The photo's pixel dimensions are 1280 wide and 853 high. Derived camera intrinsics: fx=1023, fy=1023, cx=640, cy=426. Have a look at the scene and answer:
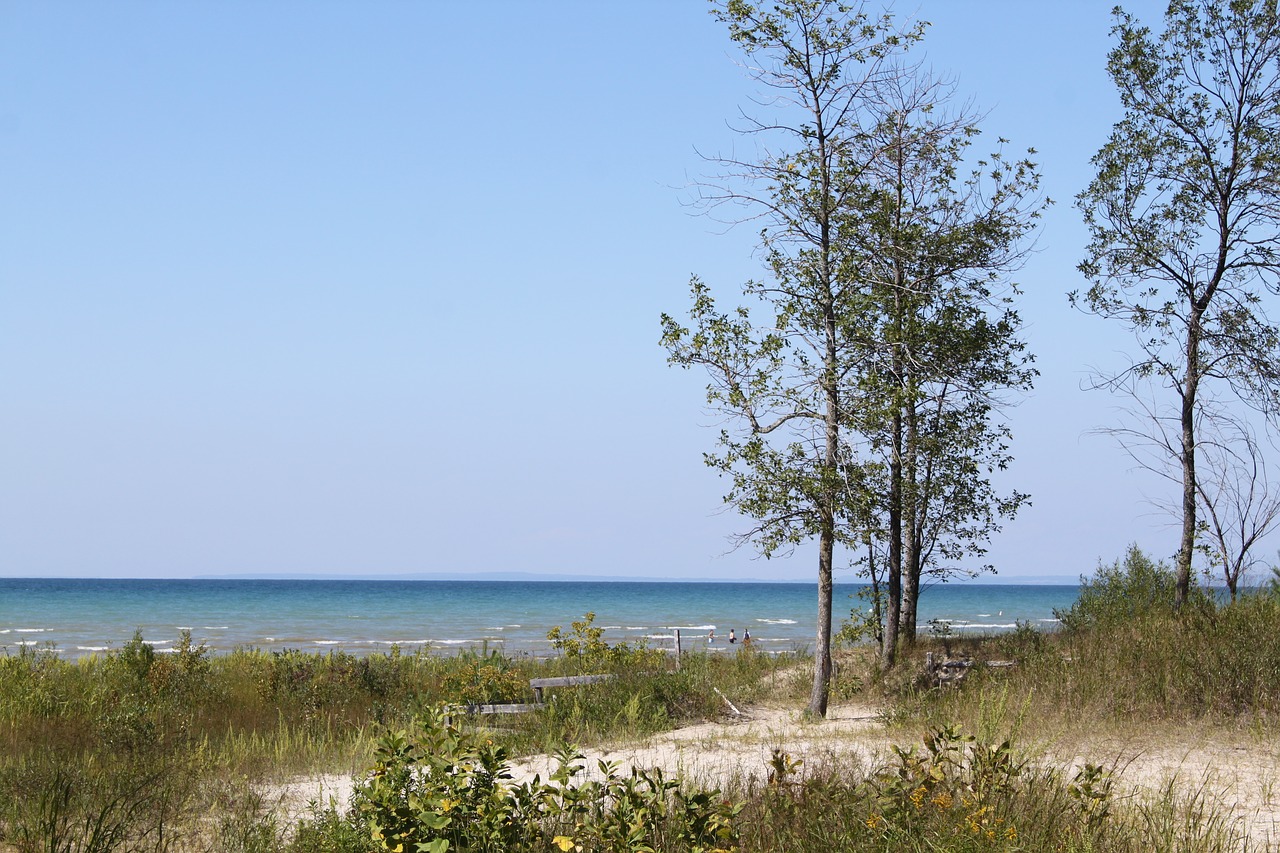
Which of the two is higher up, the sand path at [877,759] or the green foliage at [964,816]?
the green foliage at [964,816]

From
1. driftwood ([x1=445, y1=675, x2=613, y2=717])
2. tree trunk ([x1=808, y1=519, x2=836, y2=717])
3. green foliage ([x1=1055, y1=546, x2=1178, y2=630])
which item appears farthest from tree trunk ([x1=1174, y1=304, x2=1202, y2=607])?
driftwood ([x1=445, y1=675, x2=613, y2=717])

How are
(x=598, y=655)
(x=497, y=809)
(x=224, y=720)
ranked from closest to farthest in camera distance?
(x=497, y=809) < (x=224, y=720) < (x=598, y=655)

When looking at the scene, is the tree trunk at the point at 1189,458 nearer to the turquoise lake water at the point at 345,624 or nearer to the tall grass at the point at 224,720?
the turquoise lake water at the point at 345,624

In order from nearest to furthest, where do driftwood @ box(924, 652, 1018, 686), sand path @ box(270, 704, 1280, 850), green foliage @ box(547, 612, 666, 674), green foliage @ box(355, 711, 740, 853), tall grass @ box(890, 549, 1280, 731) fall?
green foliage @ box(355, 711, 740, 853)
sand path @ box(270, 704, 1280, 850)
tall grass @ box(890, 549, 1280, 731)
driftwood @ box(924, 652, 1018, 686)
green foliage @ box(547, 612, 666, 674)

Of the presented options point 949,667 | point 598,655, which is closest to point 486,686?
point 598,655

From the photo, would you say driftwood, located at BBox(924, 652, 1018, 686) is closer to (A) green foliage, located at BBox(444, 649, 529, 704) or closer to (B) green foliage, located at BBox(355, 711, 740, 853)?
(A) green foliage, located at BBox(444, 649, 529, 704)

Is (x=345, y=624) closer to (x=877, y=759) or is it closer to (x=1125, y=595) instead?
(x=1125, y=595)

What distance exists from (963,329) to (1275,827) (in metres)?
12.4

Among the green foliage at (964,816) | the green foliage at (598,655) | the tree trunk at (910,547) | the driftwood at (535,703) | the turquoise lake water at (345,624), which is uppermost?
the tree trunk at (910,547)

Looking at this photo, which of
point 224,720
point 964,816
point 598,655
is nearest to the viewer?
point 964,816

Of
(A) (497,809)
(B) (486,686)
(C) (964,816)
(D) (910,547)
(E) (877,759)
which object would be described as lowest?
(B) (486,686)

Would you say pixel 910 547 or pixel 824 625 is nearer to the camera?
pixel 824 625

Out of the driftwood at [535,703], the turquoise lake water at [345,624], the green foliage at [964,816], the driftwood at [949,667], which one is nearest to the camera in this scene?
the green foliage at [964,816]

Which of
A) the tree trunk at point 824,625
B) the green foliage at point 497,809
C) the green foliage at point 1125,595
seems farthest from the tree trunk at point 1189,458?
the green foliage at point 497,809
